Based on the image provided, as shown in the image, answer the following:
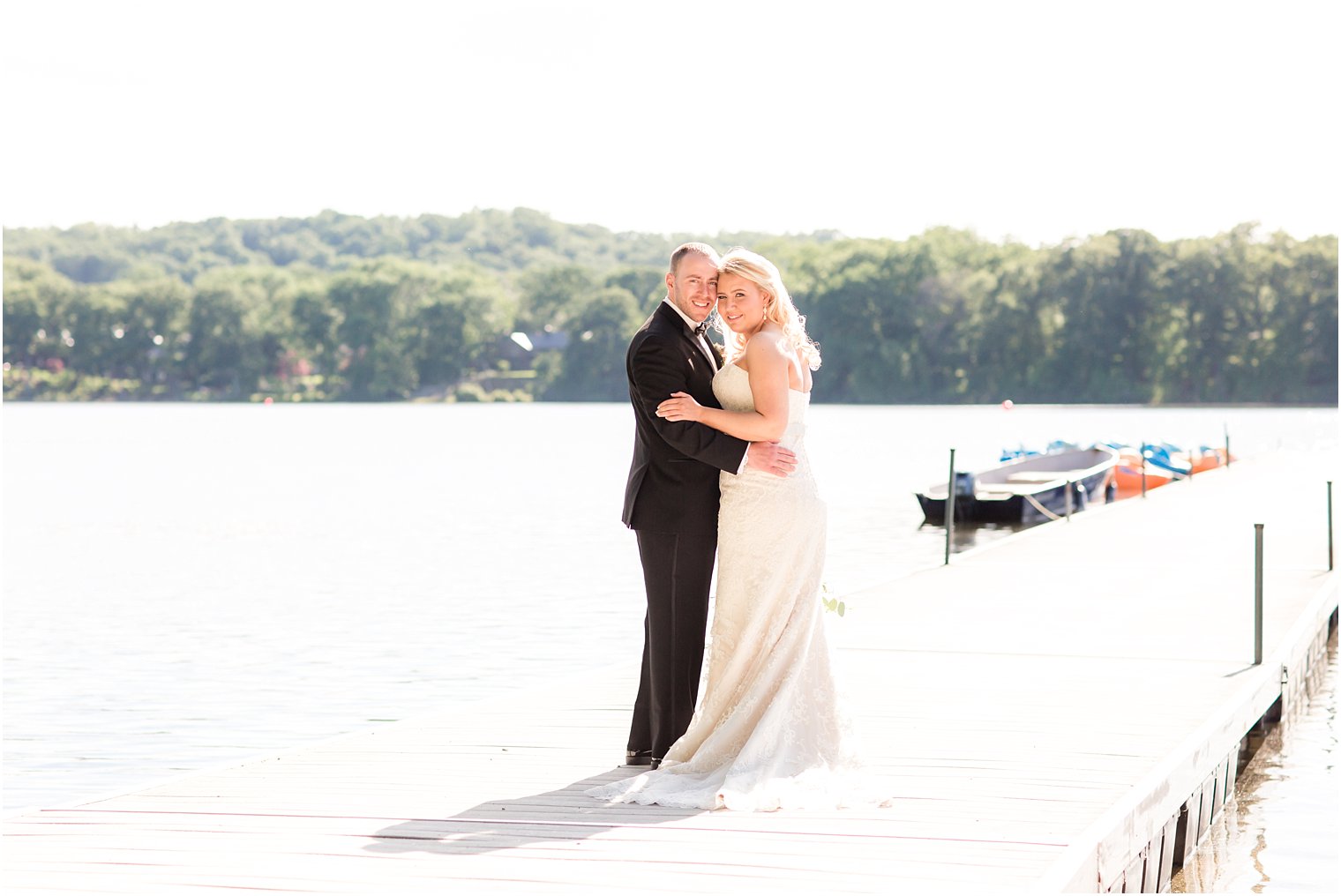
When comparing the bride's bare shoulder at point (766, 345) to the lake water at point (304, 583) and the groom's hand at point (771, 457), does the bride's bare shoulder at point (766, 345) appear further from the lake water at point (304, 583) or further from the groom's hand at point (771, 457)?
the lake water at point (304, 583)

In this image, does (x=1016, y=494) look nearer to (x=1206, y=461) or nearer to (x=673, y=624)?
(x=1206, y=461)

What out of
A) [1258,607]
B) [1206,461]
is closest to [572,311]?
[1206,461]

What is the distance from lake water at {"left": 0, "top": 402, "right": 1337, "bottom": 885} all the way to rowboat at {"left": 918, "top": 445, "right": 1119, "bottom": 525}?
19.4 inches

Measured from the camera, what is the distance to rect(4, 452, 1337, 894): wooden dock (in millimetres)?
5004

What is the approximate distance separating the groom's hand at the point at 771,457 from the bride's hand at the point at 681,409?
24 cm

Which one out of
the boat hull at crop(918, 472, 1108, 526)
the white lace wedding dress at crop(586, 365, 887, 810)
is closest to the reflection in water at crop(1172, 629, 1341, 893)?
the white lace wedding dress at crop(586, 365, 887, 810)

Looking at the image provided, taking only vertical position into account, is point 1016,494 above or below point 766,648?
below

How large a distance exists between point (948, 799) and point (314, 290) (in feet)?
456

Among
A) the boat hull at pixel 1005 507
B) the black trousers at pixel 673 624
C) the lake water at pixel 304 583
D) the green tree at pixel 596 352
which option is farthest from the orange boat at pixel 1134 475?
the green tree at pixel 596 352

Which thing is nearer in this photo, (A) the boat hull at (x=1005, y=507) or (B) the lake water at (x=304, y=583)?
(B) the lake water at (x=304, y=583)

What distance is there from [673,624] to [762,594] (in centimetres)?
39

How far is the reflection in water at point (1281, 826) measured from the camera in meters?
7.71

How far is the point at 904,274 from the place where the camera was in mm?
122188

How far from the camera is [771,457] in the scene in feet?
19.7
